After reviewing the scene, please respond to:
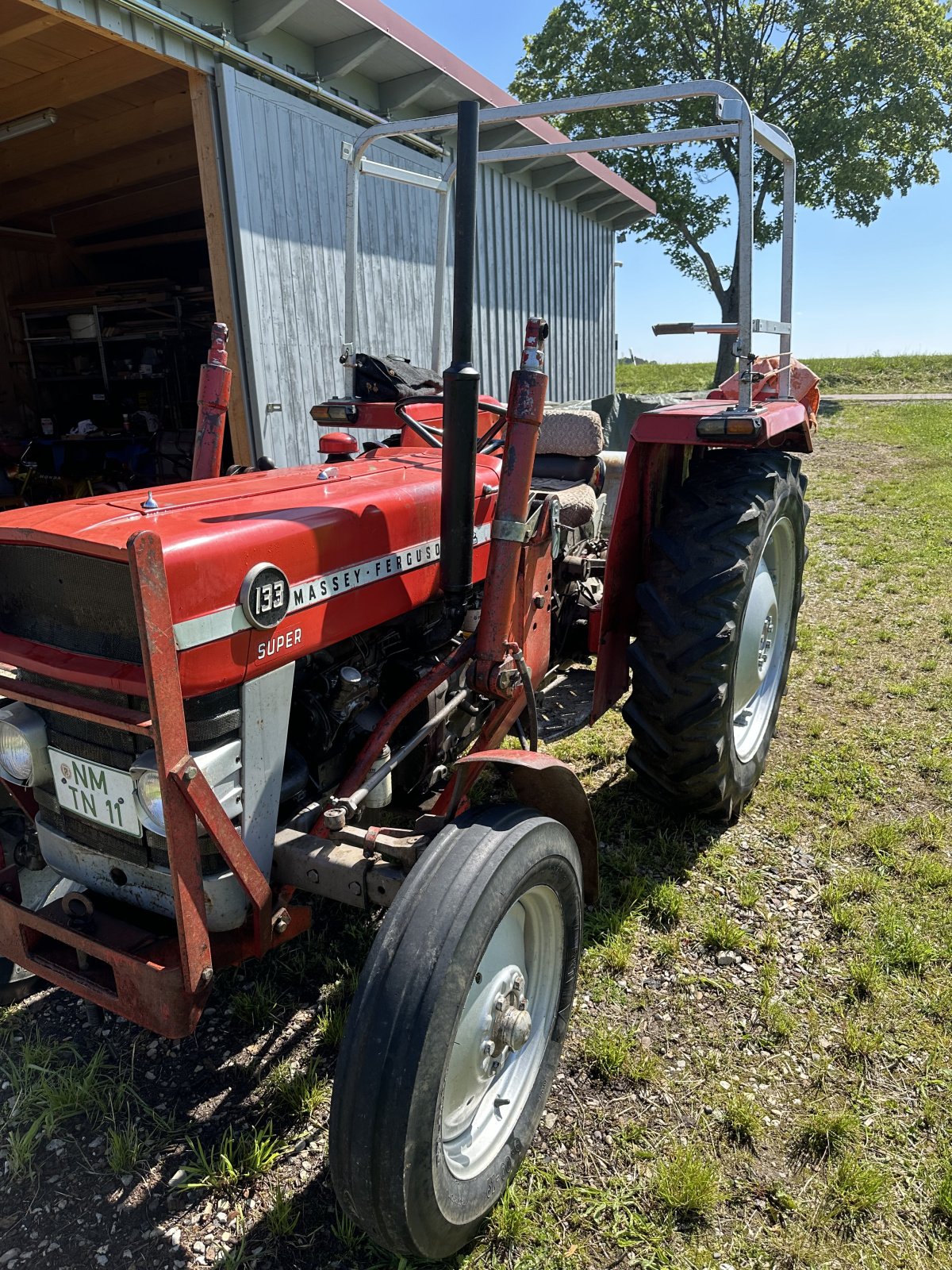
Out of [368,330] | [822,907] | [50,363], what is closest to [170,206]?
[50,363]

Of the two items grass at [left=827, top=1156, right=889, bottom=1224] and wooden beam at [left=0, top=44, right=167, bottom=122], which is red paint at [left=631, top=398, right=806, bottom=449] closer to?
grass at [left=827, top=1156, right=889, bottom=1224]

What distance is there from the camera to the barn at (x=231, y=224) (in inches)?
185

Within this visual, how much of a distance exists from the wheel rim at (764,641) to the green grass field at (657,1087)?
255 millimetres

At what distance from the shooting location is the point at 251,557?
5.21ft

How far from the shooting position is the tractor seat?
11.9 feet

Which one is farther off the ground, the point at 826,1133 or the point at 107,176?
the point at 107,176

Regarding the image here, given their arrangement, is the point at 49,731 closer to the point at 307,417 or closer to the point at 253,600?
the point at 253,600

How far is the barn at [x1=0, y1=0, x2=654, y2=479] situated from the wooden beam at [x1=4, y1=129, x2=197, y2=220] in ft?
0.08

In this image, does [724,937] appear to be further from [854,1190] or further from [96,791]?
[96,791]

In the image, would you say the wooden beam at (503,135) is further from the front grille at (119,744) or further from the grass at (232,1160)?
the grass at (232,1160)

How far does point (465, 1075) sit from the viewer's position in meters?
1.62

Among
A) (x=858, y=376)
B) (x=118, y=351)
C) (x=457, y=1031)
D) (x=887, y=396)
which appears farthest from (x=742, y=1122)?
(x=858, y=376)

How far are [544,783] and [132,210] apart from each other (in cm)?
828

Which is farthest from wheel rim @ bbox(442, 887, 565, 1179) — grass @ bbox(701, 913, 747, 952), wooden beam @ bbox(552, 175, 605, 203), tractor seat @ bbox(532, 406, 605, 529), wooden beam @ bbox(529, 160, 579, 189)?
wooden beam @ bbox(552, 175, 605, 203)
